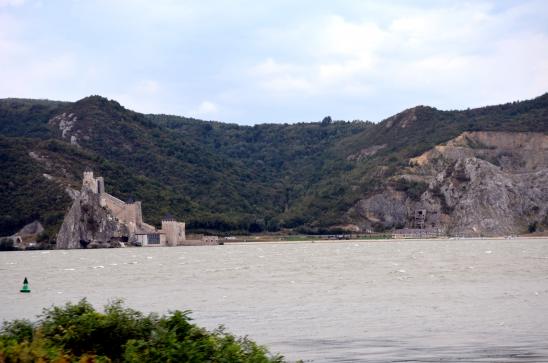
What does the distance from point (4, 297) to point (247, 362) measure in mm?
48064

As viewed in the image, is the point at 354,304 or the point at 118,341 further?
the point at 354,304

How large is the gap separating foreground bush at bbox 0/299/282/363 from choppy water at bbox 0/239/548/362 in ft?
28.5

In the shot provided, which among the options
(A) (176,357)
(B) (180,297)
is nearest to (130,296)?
(B) (180,297)

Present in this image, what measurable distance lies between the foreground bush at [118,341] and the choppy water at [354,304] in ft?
28.5

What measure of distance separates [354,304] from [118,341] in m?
29.7

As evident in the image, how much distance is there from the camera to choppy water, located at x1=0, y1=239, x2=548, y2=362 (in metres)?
38.2

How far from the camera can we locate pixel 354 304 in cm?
5650

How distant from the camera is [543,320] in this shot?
46.2 meters

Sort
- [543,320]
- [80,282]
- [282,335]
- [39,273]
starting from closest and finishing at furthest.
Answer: [282,335] < [543,320] < [80,282] < [39,273]

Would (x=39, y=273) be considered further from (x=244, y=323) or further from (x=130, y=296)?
(x=244, y=323)

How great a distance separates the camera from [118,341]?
28.4 meters

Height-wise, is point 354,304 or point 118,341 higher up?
point 118,341

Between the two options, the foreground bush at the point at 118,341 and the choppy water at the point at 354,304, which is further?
the choppy water at the point at 354,304

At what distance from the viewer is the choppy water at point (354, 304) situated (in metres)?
38.2
